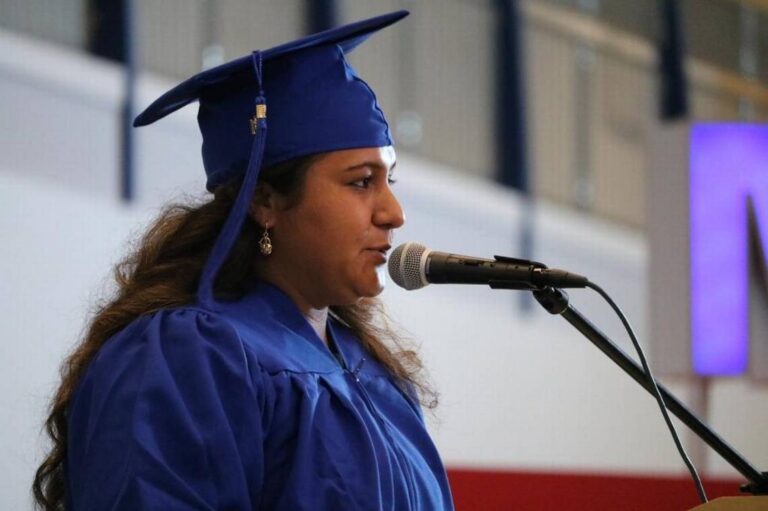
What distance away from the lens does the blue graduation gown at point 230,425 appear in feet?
4.84

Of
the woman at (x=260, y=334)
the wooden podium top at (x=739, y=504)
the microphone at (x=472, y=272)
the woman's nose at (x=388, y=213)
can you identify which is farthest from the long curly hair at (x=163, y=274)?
the wooden podium top at (x=739, y=504)

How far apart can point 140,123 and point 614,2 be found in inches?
163

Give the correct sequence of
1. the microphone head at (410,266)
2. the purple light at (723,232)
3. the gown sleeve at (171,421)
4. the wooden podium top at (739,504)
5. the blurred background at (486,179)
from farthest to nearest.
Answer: the purple light at (723,232) < the blurred background at (486,179) < the microphone head at (410,266) < the gown sleeve at (171,421) < the wooden podium top at (739,504)

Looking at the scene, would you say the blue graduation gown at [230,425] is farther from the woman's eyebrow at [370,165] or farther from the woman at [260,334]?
the woman's eyebrow at [370,165]

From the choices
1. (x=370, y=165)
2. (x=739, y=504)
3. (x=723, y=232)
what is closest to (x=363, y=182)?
A: (x=370, y=165)

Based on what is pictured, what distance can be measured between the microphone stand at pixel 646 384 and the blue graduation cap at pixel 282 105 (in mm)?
383

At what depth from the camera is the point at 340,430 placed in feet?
5.45

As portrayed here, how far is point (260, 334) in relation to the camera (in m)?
1.68

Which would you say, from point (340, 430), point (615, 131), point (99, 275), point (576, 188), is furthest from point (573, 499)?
point (615, 131)

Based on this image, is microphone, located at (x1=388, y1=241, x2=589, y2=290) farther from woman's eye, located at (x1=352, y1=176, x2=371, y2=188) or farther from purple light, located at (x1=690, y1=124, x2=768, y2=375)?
purple light, located at (x1=690, y1=124, x2=768, y2=375)

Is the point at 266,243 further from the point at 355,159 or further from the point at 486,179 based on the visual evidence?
the point at 486,179

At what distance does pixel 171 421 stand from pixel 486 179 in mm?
3715

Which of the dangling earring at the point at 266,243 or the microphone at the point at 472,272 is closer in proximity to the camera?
Result: the microphone at the point at 472,272

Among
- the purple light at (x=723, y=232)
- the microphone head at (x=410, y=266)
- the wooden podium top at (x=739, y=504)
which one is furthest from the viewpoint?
the purple light at (x=723, y=232)
